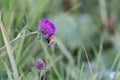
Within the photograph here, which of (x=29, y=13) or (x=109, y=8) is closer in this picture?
(x=29, y=13)

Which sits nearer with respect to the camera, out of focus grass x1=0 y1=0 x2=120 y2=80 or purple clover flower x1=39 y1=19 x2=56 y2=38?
purple clover flower x1=39 y1=19 x2=56 y2=38

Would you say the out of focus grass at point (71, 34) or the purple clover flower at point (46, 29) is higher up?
the purple clover flower at point (46, 29)

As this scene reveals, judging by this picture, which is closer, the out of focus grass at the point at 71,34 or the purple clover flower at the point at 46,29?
the purple clover flower at the point at 46,29

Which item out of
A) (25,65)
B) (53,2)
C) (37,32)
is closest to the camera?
(37,32)

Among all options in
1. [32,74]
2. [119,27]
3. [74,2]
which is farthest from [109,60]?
[32,74]

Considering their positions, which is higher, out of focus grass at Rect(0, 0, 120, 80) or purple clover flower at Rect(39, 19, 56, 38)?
purple clover flower at Rect(39, 19, 56, 38)

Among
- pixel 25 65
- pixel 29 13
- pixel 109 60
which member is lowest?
pixel 109 60

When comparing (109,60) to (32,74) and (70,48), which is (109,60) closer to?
(70,48)

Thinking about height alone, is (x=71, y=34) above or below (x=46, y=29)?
below

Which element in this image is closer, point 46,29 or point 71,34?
point 46,29

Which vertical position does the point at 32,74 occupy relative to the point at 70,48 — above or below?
above

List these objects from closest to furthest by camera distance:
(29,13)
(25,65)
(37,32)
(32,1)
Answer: (37,32) < (25,65) < (29,13) < (32,1)
